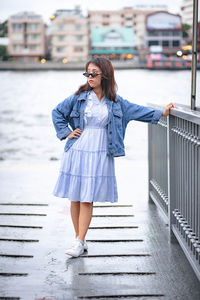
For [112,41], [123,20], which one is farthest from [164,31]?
[123,20]

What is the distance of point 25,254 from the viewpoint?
379 cm

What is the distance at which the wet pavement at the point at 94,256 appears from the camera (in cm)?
308

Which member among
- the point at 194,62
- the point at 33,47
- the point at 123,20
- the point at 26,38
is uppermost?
the point at 123,20

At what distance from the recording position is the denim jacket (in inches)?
143

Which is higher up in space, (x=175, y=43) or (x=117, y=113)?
(x=175, y=43)

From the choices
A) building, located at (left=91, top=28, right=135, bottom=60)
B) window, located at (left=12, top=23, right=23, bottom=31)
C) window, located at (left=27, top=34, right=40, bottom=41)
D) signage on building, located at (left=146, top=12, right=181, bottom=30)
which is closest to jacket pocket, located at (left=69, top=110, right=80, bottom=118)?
signage on building, located at (left=146, top=12, right=181, bottom=30)

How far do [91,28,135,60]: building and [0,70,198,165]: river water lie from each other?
29.7ft

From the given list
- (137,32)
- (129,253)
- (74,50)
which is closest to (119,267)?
(129,253)

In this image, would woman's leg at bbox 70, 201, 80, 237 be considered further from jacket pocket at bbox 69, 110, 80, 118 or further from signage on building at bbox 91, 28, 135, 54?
signage on building at bbox 91, 28, 135, 54

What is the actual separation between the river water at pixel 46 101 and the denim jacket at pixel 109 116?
0.83m

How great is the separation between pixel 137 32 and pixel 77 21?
50.8 ft

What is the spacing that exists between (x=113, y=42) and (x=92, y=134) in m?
111

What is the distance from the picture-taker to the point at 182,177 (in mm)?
3639

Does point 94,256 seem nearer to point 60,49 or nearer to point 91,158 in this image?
point 91,158
